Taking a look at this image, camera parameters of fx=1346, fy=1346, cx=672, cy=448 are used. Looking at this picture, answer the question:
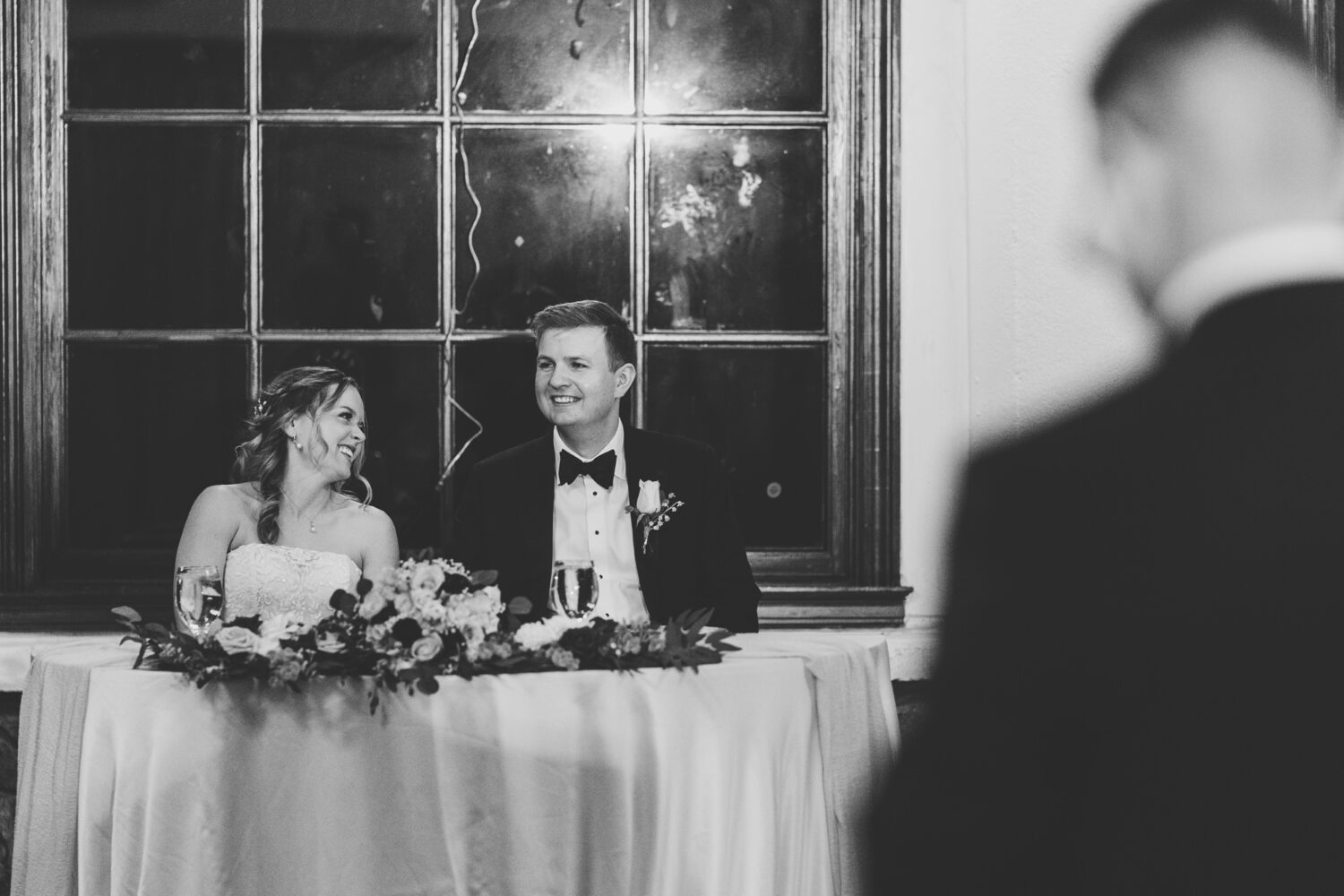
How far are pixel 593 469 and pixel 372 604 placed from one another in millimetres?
1131

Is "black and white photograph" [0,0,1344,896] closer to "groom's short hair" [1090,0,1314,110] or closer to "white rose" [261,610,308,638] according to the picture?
"white rose" [261,610,308,638]

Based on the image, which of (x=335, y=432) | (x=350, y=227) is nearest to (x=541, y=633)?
(x=335, y=432)

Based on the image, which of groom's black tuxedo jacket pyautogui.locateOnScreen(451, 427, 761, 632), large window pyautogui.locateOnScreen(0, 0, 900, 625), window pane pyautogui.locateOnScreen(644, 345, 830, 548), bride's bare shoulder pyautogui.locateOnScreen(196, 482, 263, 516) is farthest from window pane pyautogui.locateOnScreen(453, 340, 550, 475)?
bride's bare shoulder pyautogui.locateOnScreen(196, 482, 263, 516)

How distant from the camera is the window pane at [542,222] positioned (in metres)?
3.73

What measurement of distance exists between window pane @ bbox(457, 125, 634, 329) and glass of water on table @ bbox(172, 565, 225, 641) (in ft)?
4.87

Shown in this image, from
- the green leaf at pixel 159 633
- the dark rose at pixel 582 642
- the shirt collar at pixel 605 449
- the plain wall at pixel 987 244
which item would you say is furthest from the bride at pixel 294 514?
the plain wall at pixel 987 244

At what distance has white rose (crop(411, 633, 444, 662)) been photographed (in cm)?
→ 223

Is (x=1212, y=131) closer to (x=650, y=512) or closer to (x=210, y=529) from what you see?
(x=650, y=512)

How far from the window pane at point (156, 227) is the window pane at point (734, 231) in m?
1.16

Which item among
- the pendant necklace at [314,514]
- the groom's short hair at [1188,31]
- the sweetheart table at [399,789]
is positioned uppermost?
the groom's short hair at [1188,31]

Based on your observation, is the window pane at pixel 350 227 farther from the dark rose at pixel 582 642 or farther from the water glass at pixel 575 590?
the dark rose at pixel 582 642

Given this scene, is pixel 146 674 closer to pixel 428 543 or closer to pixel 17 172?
pixel 428 543

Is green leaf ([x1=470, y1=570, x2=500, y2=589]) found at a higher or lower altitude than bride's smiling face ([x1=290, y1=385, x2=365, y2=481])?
lower

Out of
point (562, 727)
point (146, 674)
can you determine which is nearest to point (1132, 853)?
point (562, 727)
